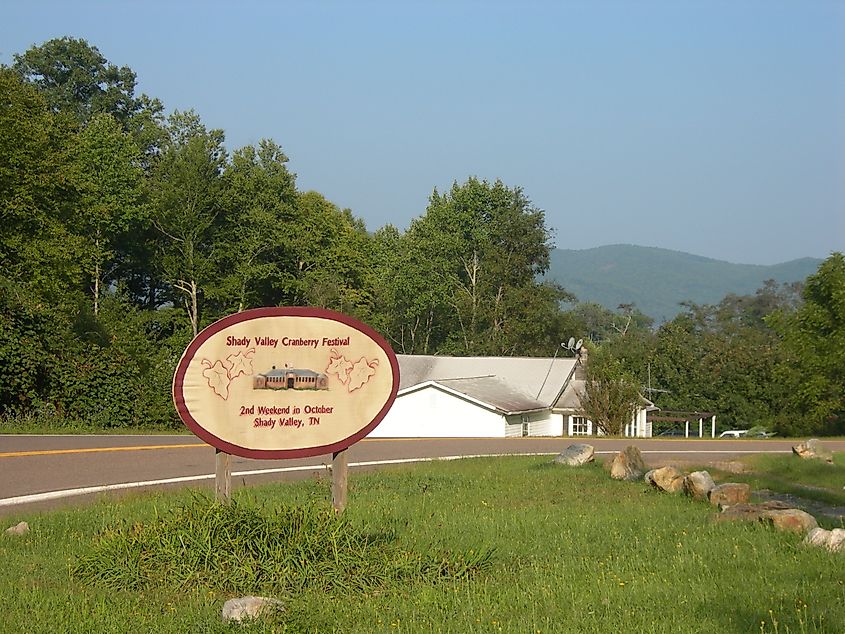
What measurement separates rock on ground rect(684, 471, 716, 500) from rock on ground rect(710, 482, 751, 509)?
1.21ft

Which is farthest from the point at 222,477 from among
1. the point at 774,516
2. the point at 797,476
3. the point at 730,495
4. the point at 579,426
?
the point at 579,426

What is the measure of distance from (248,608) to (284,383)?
3.23 metres

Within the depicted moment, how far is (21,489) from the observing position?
50.9ft

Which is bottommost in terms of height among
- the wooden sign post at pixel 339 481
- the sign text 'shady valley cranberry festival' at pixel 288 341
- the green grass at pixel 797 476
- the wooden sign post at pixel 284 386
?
the green grass at pixel 797 476

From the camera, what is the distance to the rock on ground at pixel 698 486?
13.1m

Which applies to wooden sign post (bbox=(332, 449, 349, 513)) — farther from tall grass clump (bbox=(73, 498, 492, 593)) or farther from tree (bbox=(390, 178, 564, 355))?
tree (bbox=(390, 178, 564, 355))

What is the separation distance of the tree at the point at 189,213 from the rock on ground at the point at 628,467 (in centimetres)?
5288

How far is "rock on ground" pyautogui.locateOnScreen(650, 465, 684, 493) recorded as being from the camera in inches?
556

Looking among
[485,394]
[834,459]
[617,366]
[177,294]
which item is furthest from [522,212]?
[834,459]

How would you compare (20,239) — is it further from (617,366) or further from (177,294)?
(177,294)

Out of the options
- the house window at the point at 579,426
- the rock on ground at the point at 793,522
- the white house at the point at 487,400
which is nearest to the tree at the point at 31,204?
the white house at the point at 487,400

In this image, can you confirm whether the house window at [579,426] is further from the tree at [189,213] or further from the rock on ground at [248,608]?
the rock on ground at [248,608]

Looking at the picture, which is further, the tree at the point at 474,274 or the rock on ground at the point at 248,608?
the tree at the point at 474,274

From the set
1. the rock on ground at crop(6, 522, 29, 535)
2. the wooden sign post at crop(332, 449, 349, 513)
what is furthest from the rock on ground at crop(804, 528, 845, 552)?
the rock on ground at crop(6, 522, 29, 535)
